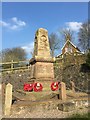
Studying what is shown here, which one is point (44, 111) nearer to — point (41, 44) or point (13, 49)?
point (41, 44)

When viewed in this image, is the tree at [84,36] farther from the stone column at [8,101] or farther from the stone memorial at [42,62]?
the stone column at [8,101]

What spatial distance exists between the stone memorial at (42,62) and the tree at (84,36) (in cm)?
2787

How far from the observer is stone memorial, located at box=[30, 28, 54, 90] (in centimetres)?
1351

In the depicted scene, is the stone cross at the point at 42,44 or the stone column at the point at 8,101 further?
the stone cross at the point at 42,44

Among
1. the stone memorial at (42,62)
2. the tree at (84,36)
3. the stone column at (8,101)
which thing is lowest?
the stone column at (8,101)

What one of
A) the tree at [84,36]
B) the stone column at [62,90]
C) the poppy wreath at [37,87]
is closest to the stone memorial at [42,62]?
the poppy wreath at [37,87]

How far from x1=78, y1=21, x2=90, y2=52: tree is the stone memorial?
91.4ft

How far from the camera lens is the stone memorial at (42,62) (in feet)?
44.3

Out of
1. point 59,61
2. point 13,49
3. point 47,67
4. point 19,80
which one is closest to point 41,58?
point 47,67

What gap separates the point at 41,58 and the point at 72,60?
37.6 ft

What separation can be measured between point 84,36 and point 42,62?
30.8 m

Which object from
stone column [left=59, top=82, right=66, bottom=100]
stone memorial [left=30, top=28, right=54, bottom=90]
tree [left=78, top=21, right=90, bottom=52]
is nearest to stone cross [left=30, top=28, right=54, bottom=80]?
stone memorial [left=30, top=28, right=54, bottom=90]

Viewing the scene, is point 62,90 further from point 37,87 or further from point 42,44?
point 42,44

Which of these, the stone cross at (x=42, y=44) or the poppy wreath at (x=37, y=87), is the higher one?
the stone cross at (x=42, y=44)
